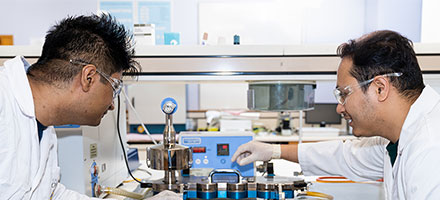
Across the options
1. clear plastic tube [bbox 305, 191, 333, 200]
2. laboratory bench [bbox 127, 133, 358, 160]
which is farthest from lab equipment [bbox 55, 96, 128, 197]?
laboratory bench [bbox 127, 133, 358, 160]

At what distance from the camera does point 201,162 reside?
4.57ft

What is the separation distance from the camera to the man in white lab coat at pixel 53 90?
2.60 feet

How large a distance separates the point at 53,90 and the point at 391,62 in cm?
98

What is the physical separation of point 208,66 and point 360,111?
2.10 feet

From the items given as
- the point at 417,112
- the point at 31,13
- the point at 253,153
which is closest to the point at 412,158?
the point at 417,112

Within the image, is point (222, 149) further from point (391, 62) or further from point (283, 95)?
point (391, 62)

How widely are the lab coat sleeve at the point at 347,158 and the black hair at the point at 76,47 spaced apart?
0.96 m

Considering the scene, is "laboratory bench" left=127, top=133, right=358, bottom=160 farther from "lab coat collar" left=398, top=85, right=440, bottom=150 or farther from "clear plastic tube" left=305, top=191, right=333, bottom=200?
"lab coat collar" left=398, top=85, right=440, bottom=150

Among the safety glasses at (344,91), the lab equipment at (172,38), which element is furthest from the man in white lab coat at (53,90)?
the safety glasses at (344,91)

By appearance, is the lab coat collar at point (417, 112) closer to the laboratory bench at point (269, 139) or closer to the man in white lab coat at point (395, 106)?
the man in white lab coat at point (395, 106)

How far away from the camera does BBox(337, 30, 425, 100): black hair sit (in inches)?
36.1

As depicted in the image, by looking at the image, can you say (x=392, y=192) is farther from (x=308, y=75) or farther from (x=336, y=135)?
(x=336, y=135)

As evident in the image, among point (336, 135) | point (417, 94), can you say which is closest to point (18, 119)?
point (417, 94)

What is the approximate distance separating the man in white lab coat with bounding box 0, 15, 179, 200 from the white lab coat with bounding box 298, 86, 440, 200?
0.86 meters
